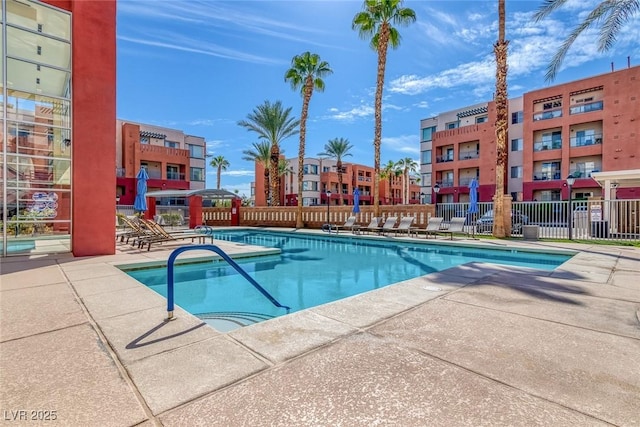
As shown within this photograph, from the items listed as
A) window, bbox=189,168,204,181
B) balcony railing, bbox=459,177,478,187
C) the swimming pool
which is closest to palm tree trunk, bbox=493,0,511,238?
the swimming pool

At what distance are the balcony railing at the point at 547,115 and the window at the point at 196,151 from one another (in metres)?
41.3

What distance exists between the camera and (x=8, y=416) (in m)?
1.96

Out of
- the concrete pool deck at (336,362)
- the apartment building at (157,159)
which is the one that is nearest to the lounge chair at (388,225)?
the concrete pool deck at (336,362)

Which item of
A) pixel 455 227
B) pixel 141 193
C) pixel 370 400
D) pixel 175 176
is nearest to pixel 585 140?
pixel 455 227

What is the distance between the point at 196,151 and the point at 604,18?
143 feet

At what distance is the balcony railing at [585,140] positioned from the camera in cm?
2815

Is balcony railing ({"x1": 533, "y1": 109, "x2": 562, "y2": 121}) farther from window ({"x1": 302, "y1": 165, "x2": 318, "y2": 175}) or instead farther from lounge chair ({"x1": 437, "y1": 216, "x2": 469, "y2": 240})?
window ({"x1": 302, "y1": 165, "x2": 318, "y2": 175})

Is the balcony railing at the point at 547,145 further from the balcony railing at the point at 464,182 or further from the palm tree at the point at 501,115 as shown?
the palm tree at the point at 501,115

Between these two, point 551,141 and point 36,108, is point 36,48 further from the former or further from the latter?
point 551,141

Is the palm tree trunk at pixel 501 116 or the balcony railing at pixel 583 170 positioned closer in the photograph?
the palm tree trunk at pixel 501 116

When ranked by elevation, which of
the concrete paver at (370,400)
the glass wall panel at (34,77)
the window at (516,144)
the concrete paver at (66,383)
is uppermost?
the window at (516,144)

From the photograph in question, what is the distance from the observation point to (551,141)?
30859 millimetres

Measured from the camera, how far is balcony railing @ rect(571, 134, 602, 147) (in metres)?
28.1

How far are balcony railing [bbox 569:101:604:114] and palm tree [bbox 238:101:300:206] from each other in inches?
1029
